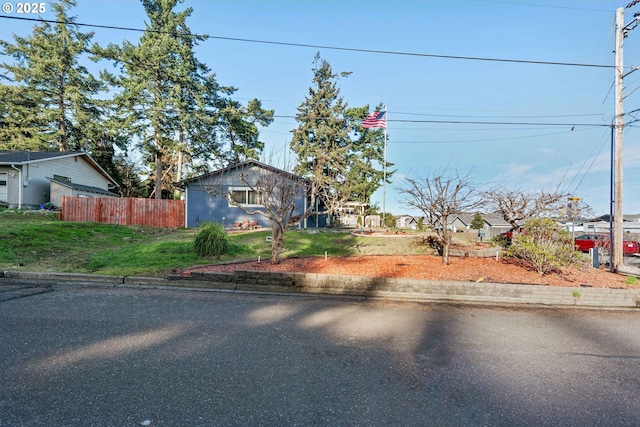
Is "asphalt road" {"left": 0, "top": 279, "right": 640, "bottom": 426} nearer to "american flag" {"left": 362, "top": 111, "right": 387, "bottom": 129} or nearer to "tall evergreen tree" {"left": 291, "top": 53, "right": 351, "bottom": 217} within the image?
"american flag" {"left": 362, "top": 111, "right": 387, "bottom": 129}

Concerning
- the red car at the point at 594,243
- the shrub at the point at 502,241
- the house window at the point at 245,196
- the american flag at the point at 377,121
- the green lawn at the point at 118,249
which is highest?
the american flag at the point at 377,121

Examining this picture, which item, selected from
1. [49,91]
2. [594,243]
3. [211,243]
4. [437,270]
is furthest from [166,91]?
[594,243]

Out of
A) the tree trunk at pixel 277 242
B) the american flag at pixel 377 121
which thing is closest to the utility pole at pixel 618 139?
the tree trunk at pixel 277 242

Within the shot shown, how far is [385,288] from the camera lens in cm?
725

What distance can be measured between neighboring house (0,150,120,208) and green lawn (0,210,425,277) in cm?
979

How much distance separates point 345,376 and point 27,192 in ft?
85.3

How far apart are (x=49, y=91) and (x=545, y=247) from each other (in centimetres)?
3834

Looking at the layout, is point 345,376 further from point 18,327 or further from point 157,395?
point 18,327

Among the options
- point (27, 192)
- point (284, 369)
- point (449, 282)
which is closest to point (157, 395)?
point (284, 369)

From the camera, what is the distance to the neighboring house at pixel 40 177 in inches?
794

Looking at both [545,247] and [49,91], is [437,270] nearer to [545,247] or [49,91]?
[545,247]

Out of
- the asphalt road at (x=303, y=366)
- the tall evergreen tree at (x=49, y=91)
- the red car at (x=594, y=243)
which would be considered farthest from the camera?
the tall evergreen tree at (x=49, y=91)

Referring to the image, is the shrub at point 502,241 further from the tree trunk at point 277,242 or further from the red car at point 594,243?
the red car at point 594,243

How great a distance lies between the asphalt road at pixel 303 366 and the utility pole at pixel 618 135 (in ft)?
20.0
